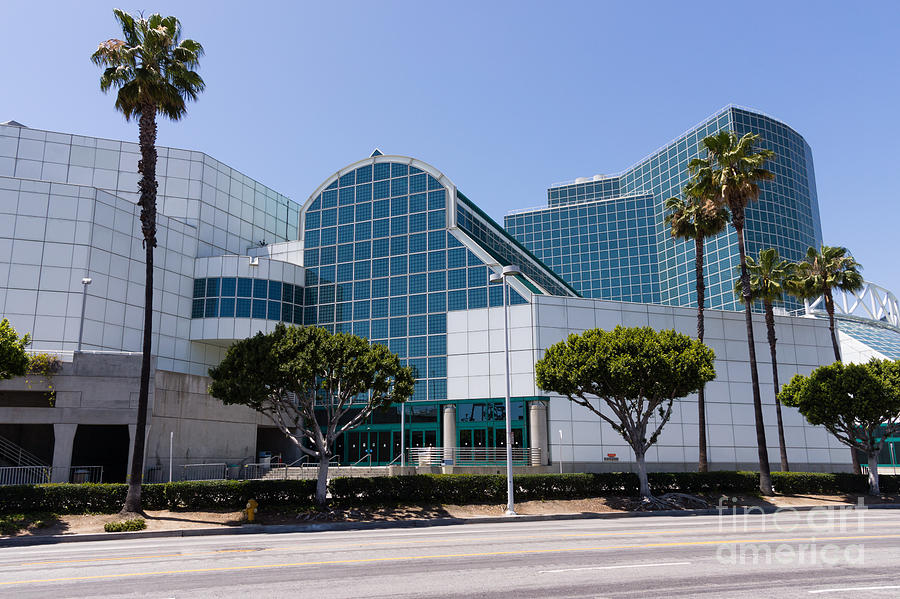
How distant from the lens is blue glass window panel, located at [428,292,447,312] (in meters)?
43.2

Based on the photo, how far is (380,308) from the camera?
4525cm

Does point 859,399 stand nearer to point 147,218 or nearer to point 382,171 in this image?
point 382,171

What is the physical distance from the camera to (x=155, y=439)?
32250 millimetres

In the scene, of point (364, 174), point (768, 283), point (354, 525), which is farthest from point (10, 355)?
point (768, 283)

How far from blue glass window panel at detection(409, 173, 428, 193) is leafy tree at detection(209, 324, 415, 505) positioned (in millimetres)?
21132

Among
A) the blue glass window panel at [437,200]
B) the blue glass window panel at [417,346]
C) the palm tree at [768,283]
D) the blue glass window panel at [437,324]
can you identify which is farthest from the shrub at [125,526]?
the palm tree at [768,283]

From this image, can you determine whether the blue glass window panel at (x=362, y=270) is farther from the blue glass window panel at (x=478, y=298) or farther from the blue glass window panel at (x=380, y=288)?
the blue glass window panel at (x=478, y=298)

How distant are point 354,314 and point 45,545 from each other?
90.6 ft

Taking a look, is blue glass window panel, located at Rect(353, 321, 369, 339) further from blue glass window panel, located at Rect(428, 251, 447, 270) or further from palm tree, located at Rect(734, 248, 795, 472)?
palm tree, located at Rect(734, 248, 795, 472)

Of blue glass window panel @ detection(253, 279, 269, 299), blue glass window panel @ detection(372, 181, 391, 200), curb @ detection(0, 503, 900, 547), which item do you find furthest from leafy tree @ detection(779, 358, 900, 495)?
blue glass window panel @ detection(253, 279, 269, 299)

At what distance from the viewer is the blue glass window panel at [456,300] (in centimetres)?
4275

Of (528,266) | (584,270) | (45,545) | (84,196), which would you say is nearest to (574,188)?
(584,270)

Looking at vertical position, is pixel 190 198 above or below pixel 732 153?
above

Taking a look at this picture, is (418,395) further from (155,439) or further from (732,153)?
(732,153)
